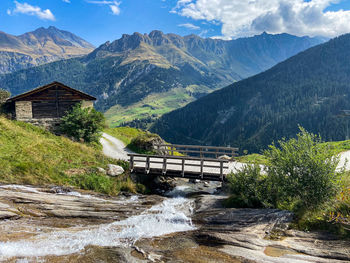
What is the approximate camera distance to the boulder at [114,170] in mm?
24309

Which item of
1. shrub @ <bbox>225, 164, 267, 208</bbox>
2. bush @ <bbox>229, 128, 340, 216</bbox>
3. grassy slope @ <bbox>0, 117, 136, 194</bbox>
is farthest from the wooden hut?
bush @ <bbox>229, 128, 340, 216</bbox>

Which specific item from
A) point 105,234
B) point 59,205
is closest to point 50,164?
point 59,205

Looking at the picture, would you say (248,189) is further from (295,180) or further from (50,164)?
(50,164)

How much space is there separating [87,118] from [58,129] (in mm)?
5161

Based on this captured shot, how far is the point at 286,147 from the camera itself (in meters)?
17.2

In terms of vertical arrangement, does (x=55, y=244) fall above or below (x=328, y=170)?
below

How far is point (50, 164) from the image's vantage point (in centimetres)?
2164

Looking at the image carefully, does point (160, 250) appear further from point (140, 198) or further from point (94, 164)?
point (94, 164)

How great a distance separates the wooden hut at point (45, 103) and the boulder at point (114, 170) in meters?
16.2

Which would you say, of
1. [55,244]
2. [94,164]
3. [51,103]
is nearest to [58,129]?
[51,103]

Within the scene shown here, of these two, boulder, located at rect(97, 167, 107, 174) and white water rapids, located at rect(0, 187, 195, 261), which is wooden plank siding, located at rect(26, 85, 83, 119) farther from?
white water rapids, located at rect(0, 187, 195, 261)

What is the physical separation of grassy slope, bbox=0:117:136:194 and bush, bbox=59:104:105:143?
4.93m

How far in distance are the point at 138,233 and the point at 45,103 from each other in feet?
96.1

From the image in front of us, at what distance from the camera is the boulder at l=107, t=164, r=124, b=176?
24309 mm
